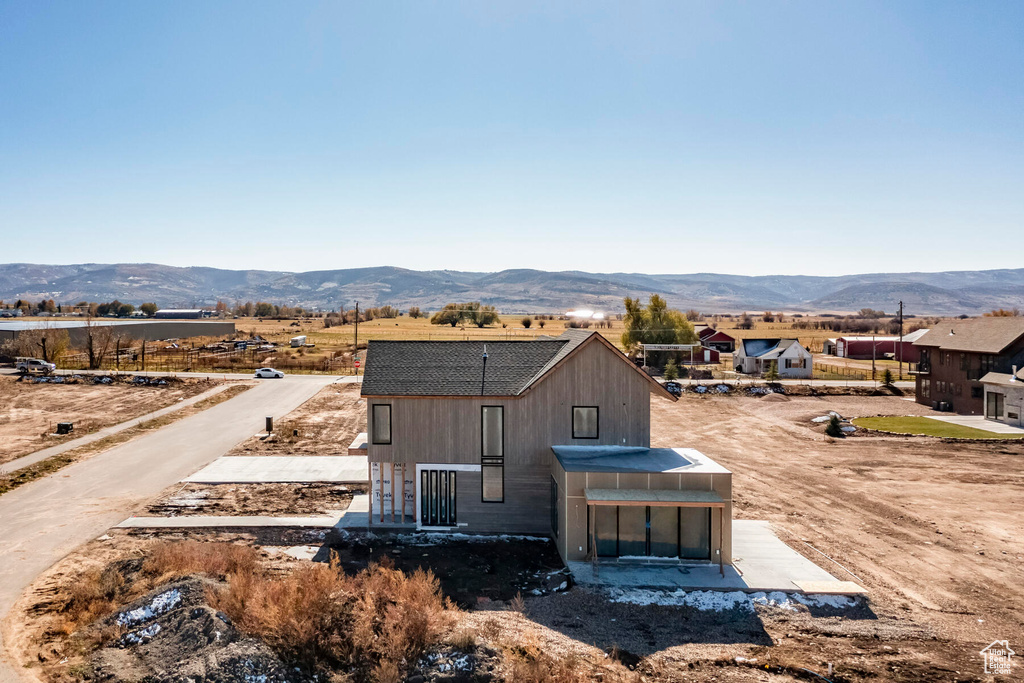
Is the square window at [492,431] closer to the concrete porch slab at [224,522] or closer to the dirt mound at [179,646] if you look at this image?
the concrete porch slab at [224,522]

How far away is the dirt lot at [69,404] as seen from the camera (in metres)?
36.9

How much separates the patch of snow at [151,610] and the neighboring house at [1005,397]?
172 ft

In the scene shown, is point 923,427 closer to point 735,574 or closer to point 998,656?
point 735,574

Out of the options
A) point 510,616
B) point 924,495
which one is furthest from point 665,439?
point 510,616

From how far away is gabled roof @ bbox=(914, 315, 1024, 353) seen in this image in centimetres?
4675

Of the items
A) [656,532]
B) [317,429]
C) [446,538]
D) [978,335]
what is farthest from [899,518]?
[978,335]

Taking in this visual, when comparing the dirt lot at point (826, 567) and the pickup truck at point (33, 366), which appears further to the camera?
the pickup truck at point (33, 366)

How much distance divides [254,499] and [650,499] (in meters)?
17.0

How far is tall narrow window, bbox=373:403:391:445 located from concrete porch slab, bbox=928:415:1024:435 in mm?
41110

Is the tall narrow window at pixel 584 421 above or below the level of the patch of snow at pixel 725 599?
above

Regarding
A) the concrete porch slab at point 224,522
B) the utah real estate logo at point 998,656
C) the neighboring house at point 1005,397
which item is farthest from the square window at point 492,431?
the neighboring house at point 1005,397

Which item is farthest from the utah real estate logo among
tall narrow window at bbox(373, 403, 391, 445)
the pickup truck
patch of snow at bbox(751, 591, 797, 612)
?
the pickup truck

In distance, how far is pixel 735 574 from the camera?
1859cm

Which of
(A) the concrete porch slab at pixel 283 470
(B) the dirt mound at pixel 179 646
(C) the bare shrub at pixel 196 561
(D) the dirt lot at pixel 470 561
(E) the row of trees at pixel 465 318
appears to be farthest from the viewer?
(E) the row of trees at pixel 465 318
